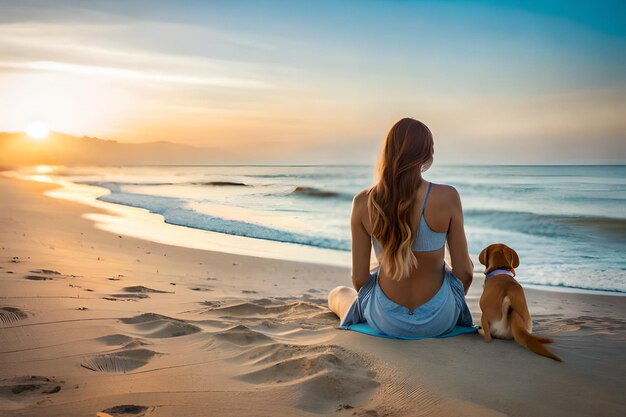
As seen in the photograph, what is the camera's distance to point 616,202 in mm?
20391

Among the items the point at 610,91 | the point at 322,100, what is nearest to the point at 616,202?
the point at 610,91

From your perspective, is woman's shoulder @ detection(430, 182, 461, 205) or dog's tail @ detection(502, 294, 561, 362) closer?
dog's tail @ detection(502, 294, 561, 362)

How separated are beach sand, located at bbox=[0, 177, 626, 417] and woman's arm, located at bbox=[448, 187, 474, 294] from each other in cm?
45

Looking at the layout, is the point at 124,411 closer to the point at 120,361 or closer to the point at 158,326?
the point at 120,361

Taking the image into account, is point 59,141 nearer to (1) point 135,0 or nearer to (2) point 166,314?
(1) point 135,0

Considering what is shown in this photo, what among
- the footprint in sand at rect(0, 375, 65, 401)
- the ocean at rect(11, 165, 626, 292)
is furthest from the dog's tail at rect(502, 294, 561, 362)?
the ocean at rect(11, 165, 626, 292)

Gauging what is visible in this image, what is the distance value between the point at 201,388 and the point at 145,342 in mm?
867

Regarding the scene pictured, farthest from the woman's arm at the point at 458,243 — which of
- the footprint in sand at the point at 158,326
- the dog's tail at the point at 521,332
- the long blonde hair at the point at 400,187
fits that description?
the footprint in sand at the point at 158,326

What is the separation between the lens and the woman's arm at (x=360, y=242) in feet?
11.9

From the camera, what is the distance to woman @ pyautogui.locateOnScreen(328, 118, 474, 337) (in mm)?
3348

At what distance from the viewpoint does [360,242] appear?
372cm

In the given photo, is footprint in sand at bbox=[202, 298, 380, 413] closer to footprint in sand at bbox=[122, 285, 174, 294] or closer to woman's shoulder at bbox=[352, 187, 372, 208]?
woman's shoulder at bbox=[352, 187, 372, 208]

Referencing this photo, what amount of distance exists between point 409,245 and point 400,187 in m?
0.39

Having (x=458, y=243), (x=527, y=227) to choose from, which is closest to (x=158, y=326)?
(x=458, y=243)
